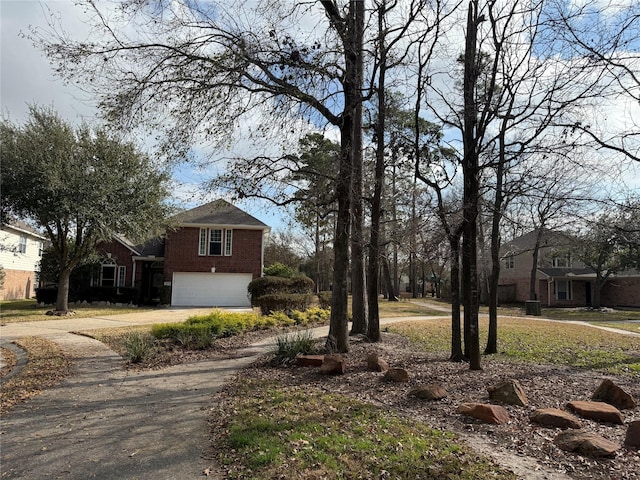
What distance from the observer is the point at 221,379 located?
24.6 feet

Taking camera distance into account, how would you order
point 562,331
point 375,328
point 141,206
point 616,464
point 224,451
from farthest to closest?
point 141,206
point 562,331
point 375,328
point 224,451
point 616,464

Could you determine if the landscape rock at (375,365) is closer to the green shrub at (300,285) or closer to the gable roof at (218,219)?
the green shrub at (300,285)

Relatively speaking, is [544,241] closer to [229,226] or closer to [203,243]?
[229,226]

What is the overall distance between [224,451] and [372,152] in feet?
31.7

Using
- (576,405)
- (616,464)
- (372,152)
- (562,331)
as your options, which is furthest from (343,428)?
(562,331)

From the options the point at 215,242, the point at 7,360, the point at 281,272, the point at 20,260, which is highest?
the point at 215,242

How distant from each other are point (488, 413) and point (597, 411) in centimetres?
136

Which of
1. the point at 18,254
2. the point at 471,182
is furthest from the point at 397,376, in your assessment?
the point at 18,254

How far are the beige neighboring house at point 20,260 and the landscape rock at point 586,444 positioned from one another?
32663 millimetres

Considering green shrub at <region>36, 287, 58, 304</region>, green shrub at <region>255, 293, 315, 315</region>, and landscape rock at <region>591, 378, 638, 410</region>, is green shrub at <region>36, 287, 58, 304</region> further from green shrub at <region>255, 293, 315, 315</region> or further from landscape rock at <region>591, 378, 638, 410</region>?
landscape rock at <region>591, 378, 638, 410</region>

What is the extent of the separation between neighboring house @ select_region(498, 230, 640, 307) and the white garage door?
789 inches

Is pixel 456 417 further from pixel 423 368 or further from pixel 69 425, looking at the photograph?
pixel 69 425

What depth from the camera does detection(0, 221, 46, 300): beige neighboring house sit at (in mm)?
30156

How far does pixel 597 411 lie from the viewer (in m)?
5.24
